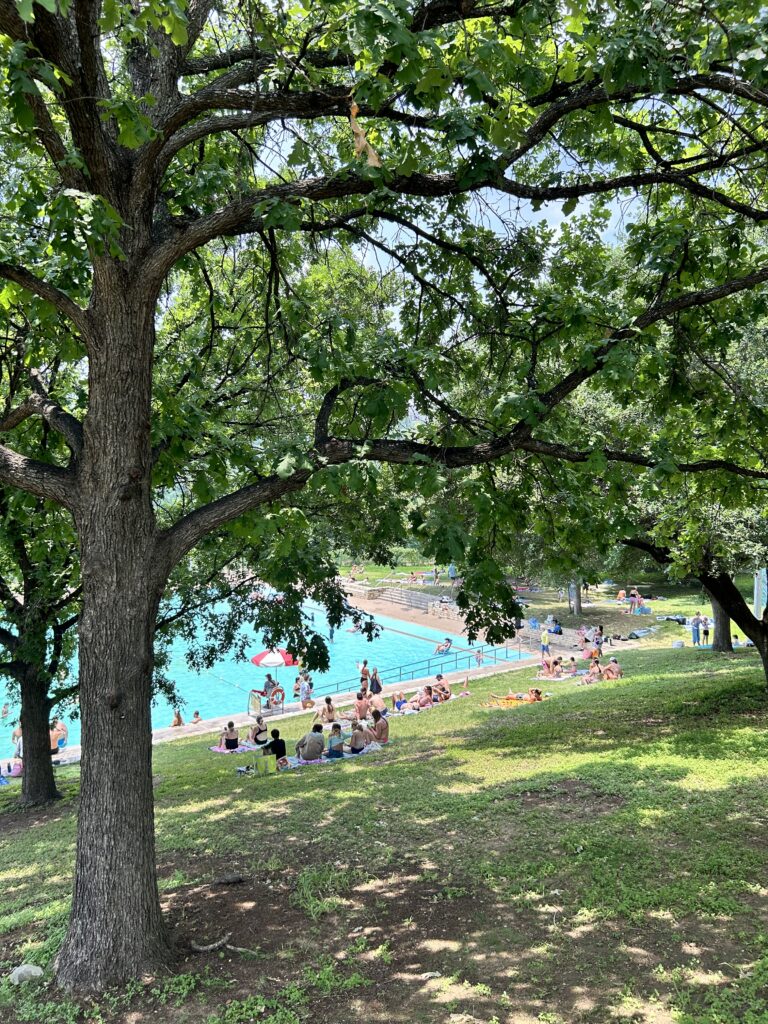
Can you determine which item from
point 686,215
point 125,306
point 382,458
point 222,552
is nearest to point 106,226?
point 125,306

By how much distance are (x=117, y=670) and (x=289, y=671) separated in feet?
90.2

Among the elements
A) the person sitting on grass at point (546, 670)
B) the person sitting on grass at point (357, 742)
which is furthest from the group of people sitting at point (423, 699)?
the person sitting on grass at point (357, 742)

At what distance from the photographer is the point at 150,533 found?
4.58 meters

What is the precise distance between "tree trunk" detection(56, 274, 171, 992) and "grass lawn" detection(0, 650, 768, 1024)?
0.30 meters

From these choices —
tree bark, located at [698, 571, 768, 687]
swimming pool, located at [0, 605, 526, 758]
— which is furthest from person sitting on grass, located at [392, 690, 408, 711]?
tree bark, located at [698, 571, 768, 687]

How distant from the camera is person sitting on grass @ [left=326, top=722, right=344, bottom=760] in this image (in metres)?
13.0

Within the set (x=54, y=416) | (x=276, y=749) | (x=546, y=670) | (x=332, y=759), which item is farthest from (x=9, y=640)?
(x=546, y=670)

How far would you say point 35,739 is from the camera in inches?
466

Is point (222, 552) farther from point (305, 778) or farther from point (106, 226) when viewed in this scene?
point (106, 226)

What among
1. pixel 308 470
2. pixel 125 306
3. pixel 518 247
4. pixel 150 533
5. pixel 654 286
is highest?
pixel 518 247

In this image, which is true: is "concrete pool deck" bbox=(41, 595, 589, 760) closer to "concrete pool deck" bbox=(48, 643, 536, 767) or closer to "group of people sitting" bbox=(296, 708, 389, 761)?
"concrete pool deck" bbox=(48, 643, 536, 767)

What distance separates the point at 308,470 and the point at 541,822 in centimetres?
399

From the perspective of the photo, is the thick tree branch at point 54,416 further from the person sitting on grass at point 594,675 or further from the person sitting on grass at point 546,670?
the person sitting on grass at point 546,670

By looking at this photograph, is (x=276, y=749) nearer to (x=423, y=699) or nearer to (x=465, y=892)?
(x=423, y=699)
